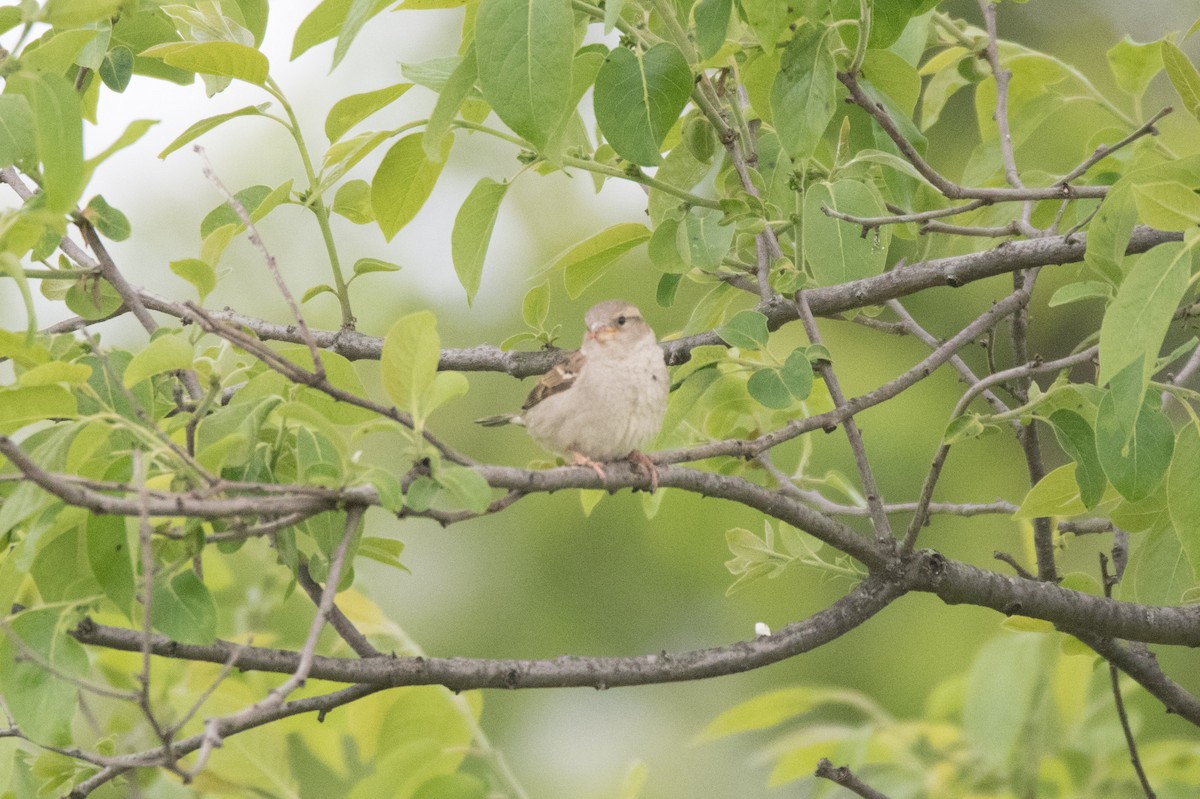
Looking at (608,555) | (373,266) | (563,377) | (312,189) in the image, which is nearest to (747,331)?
(373,266)

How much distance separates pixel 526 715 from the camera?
766cm

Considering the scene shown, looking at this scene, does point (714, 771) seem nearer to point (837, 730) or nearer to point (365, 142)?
point (837, 730)

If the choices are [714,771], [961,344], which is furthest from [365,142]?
[714,771]

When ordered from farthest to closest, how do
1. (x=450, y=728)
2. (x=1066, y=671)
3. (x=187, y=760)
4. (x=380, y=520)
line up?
1. (x=380, y=520)
2. (x=1066, y=671)
3. (x=187, y=760)
4. (x=450, y=728)

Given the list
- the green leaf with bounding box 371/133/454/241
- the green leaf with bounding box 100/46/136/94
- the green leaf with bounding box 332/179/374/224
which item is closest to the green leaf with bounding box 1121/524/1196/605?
the green leaf with bounding box 371/133/454/241

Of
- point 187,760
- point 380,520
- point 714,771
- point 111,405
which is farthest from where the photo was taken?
point 714,771

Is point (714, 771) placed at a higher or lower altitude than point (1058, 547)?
higher

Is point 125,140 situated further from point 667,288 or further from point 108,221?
point 667,288

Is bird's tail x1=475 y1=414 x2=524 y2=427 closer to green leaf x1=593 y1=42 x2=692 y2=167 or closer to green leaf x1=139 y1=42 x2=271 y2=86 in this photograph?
green leaf x1=139 y1=42 x2=271 y2=86

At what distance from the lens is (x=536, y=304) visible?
2.93 m

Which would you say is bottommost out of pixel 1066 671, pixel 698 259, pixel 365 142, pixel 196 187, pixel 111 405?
pixel 111 405

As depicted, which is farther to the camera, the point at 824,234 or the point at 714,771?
the point at 714,771

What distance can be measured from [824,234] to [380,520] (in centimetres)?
550

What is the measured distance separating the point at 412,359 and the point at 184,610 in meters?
0.54
